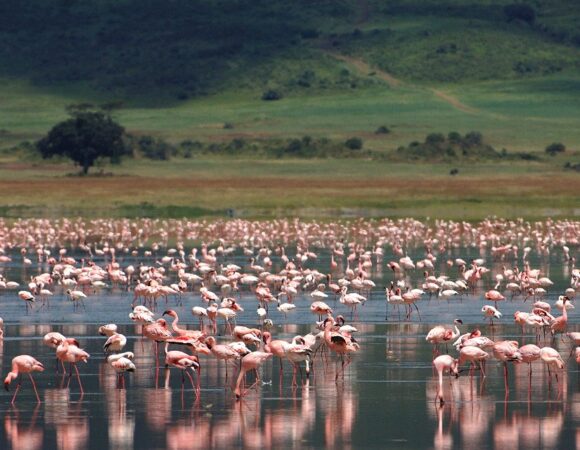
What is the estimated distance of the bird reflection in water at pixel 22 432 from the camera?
14.0 meters

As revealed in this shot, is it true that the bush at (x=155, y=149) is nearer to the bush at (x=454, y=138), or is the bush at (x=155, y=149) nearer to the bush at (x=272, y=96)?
the bush at (x=454, y=138)

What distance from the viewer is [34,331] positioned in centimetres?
2319

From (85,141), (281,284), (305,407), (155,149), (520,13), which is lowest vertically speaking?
(281,284)

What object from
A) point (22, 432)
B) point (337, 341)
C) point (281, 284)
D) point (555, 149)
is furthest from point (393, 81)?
point (22, 432)

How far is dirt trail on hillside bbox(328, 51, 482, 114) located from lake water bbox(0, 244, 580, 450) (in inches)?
4286

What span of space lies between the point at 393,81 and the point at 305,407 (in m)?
128

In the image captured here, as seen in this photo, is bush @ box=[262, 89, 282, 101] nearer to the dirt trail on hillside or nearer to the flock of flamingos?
the dirt trail on hillside

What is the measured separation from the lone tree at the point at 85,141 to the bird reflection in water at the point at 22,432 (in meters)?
66.2

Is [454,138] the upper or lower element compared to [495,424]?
upper

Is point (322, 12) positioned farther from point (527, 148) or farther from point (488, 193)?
point (488, 193)

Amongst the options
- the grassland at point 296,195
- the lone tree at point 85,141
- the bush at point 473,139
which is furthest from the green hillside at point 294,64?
the grassland at point 296,195

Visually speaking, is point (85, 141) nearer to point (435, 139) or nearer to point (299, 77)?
point (435, 139)

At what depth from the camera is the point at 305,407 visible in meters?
16.2

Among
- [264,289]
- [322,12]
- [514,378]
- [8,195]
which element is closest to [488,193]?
[8,195]
